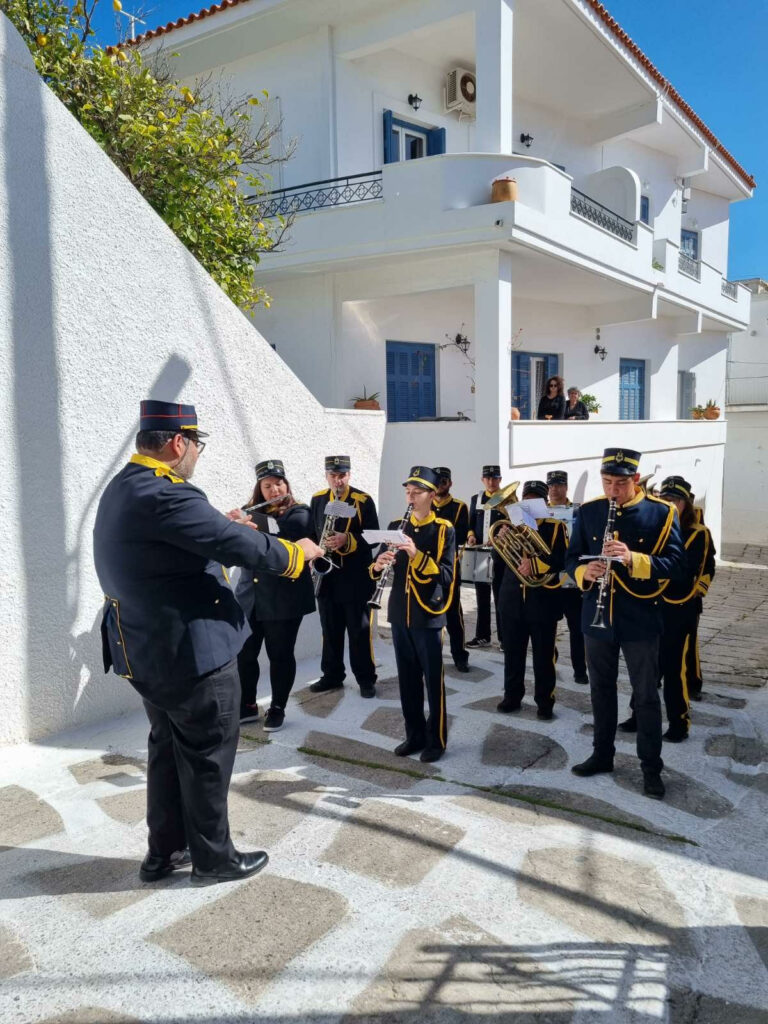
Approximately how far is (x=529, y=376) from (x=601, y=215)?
11.6ft

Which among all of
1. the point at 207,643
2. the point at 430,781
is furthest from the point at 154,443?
the point at 430,781

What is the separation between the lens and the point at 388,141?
A: 1241 centimetres

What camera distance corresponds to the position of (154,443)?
3.40 m

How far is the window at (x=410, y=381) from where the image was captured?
1308cm

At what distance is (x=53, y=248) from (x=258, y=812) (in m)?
3.95

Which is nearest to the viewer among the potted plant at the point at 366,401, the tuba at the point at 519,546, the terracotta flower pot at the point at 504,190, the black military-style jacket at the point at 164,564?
the black military-style jacket at the point at 164,564

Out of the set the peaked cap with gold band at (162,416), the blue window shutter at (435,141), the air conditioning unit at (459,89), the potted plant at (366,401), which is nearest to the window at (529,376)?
the potted plant at (366,401)

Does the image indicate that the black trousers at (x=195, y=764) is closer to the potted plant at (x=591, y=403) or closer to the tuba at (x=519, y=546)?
the tuba at (x=519, y=546)

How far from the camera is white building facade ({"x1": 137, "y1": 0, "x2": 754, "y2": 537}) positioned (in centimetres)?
1052

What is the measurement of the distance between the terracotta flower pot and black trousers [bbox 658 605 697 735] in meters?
6.79

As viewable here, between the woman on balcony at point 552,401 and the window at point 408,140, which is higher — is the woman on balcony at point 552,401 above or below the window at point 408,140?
below

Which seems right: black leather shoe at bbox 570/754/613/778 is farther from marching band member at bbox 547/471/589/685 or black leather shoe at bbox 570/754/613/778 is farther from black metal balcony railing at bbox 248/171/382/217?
black metal balcony railing at bbox 248/171/382/217

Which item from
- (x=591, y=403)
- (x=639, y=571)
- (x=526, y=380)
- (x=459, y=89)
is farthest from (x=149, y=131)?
(x=591, y=403)

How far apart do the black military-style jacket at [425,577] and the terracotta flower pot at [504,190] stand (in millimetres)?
6762
